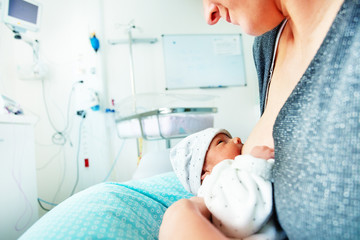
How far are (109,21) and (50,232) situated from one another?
2936mm

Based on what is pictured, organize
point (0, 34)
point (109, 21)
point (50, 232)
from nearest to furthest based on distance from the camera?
point (50, 232) < point (0, 34) < point (109, 21)

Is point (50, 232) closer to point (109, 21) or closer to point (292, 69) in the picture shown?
point (292, 69)

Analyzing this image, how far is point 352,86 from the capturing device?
321 mm

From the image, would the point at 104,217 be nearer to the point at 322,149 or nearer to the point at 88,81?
the point at 322,149

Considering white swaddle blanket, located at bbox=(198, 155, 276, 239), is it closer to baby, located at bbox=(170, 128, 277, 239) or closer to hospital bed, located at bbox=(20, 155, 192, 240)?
baby, located at bbox=(170, 128, 277, 239)

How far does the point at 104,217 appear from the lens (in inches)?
23.3

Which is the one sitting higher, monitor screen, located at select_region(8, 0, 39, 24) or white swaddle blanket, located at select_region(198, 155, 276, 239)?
monitor screen, located at select_region(8, 0, 39, 24)

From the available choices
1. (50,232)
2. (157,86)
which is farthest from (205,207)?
(157,86)

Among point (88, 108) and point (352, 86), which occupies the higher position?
point (88, 108)

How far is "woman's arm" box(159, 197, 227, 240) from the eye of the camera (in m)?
0.37

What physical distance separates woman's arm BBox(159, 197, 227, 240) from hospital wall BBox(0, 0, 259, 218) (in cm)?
253

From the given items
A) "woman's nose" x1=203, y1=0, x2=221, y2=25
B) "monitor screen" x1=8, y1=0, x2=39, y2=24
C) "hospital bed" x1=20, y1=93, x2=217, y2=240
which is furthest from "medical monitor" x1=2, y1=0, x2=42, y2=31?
"woman's nose" x1=203, y1=0, x2=221, y2=25

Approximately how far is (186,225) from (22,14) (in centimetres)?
252

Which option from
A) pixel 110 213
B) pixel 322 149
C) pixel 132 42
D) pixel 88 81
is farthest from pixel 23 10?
pixel 322 149
